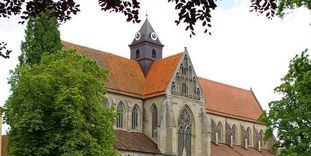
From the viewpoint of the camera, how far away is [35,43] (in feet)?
134

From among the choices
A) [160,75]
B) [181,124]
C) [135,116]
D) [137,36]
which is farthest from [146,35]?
[181,124]

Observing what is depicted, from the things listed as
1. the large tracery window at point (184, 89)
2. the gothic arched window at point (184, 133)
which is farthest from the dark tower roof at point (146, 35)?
the gothic arched window at point (184, 133)

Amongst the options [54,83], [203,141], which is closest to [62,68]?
[54,83]

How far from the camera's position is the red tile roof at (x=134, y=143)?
172ft

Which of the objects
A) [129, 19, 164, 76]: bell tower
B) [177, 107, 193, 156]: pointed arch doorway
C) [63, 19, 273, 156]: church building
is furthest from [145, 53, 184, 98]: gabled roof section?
[177, 107, 193, 156]: pointed arch doorway

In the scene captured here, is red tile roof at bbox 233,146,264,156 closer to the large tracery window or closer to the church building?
the church building

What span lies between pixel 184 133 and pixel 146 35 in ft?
38.9

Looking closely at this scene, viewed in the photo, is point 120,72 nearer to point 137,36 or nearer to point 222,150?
point 137,36

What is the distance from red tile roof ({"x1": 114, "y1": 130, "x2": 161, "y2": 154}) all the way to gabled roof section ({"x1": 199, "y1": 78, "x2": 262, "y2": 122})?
48.3ft

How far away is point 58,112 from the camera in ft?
113

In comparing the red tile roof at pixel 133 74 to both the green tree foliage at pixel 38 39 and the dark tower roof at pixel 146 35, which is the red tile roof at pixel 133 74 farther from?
the green tree foliage at pixel 38 39

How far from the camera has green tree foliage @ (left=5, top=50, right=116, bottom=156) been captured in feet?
110

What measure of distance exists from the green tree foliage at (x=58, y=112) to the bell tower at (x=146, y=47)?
1011 inches

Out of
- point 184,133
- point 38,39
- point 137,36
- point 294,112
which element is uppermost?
point 137,36
